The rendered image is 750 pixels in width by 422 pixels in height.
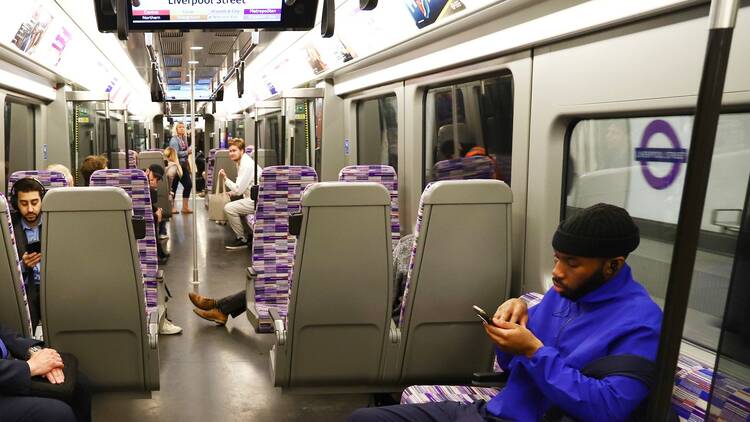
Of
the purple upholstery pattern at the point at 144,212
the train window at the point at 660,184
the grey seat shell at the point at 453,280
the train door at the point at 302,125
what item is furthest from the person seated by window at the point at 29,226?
the train door at the point at 302,125

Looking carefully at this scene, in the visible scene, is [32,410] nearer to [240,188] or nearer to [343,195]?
[343,195]

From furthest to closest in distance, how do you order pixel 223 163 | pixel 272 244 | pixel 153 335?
1. pixel 223 163
2. pixel 272 244
3. pixel 153 335

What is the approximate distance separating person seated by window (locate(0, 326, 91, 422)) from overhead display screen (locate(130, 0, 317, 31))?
201 centimetres

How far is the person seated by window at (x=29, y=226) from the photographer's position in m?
3.40

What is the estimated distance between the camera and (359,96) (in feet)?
21.1

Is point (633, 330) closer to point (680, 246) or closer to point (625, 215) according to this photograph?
point (625, 215)

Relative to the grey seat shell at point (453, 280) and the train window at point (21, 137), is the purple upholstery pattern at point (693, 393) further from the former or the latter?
the train window at point (21, 137)

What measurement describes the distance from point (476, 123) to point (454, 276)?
1.61 metres

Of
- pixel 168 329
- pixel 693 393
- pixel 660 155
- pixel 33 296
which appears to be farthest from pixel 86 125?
pixel 693 393

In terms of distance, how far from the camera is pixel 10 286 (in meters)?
2.64

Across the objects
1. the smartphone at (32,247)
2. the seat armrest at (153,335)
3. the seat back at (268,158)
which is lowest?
the seat armrest at (153,335)

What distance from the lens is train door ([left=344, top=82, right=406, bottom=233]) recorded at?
16.8 ft

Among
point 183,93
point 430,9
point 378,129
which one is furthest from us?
point 183,93

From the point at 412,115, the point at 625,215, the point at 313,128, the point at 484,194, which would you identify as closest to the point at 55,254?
the point at 484,194
